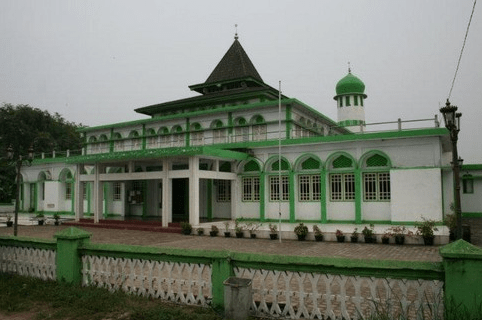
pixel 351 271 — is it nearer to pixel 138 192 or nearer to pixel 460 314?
pixel 460 314

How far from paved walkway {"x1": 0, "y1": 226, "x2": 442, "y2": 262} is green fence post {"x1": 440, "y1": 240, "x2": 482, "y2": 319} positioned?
6459mm

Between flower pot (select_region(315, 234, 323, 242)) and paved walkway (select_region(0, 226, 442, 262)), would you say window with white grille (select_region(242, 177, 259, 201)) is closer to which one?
paved walkway (select_region(0, 226, 442, 262))

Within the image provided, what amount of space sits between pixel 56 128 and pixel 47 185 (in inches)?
866

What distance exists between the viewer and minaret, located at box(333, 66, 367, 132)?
35.7m

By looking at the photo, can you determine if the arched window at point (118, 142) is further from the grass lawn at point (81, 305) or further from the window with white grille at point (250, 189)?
the grass lawn at point (81, 305)

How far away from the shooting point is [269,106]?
23516 millimetres

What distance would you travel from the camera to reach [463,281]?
456 cm

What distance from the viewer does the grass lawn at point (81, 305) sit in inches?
229

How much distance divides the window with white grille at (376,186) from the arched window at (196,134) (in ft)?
37.9

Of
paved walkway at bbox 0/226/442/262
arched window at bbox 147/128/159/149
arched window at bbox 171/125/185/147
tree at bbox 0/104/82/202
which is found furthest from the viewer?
tree at bbox 0/104/82/202

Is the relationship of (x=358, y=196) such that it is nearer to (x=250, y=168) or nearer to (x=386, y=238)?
(x=386, y=238)

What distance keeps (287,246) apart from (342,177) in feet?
23.0

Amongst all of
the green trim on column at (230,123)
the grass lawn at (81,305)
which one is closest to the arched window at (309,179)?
the green trim on column at (230,123)

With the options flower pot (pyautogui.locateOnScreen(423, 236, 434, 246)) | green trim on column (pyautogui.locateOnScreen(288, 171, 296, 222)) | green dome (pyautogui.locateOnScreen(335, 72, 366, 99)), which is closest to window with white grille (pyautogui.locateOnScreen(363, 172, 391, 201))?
green trim on column (pyautogui.locateOnScreen(288, 171, 296, 222))
